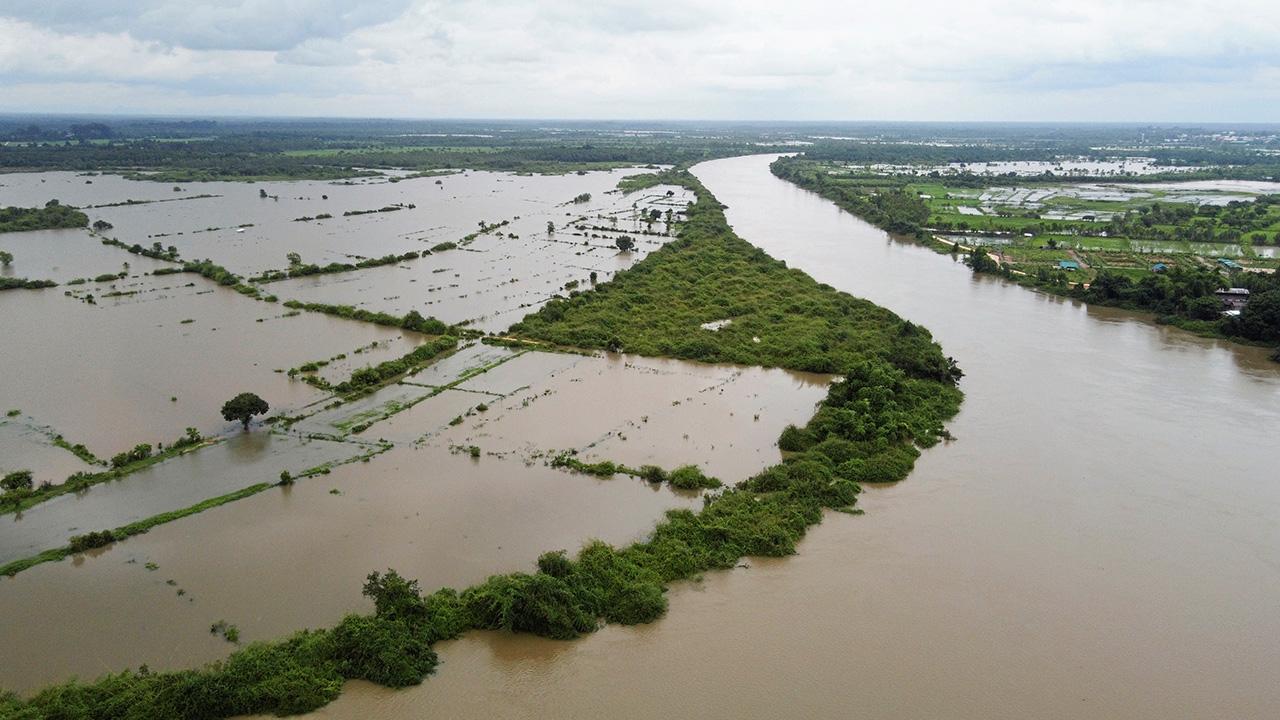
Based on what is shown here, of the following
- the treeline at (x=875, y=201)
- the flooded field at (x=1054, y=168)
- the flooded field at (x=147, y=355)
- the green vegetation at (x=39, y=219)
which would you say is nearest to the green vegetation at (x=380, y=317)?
the flooded field at (x=147, y=355)

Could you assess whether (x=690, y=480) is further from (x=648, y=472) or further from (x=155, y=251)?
(x=155, y=251)

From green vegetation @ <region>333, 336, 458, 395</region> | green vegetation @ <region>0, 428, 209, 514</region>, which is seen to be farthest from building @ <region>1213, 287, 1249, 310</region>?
green vegetation @ <region>0, 428, 209, 514</region>

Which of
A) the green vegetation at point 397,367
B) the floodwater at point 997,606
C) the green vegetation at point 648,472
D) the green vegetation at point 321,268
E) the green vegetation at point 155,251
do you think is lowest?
the floodwater at point 997,606

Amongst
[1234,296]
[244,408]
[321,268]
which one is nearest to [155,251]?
[321,268]

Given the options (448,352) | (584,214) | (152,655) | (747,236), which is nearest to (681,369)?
(448,352)

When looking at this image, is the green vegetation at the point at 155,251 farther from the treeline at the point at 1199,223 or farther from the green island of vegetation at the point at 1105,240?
the treeline at the point at 1199,223
